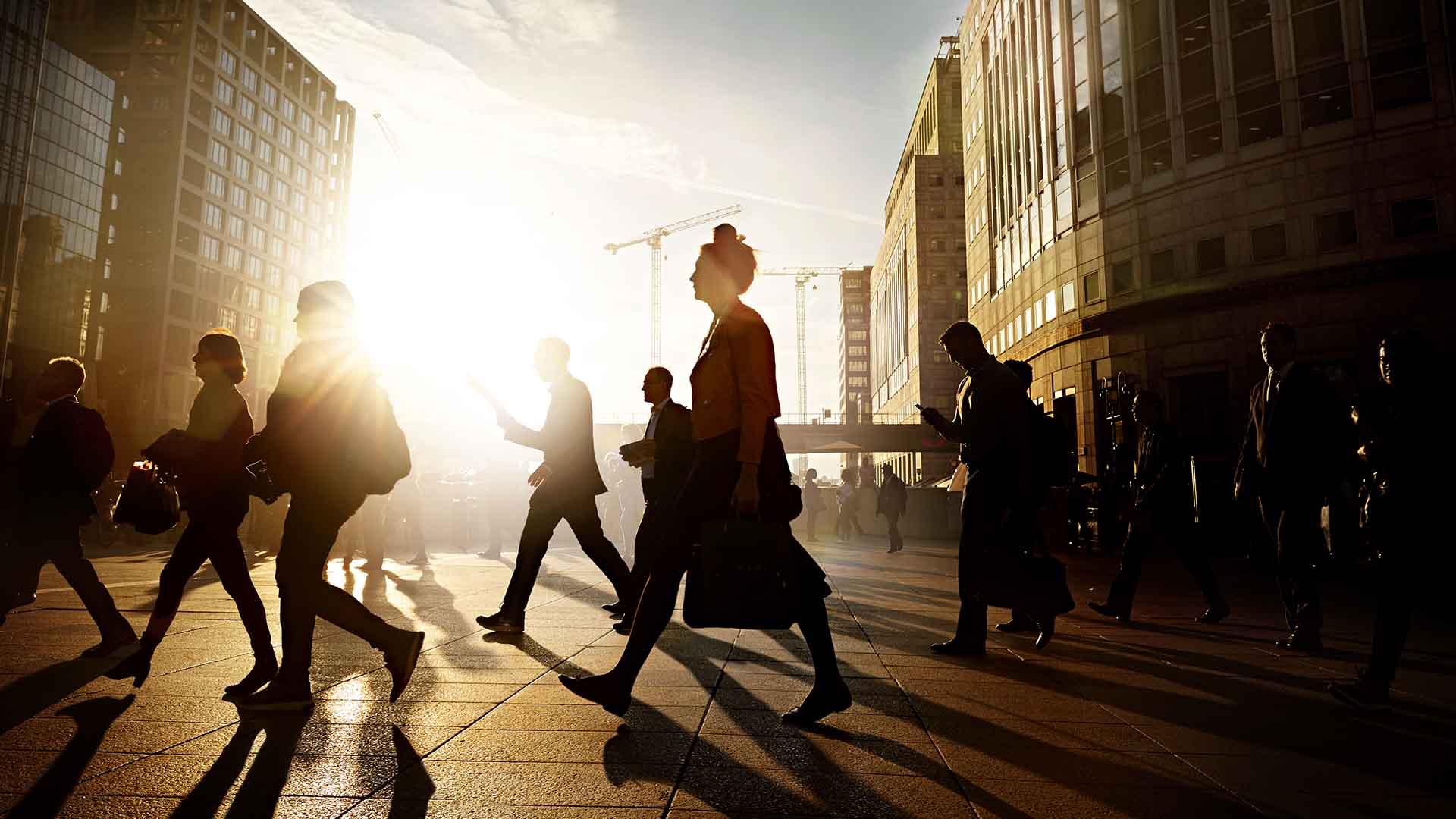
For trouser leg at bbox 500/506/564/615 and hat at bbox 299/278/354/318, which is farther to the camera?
trouser leg at bbox 500/506/564/615

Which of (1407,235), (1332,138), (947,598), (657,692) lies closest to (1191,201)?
(1332,138)

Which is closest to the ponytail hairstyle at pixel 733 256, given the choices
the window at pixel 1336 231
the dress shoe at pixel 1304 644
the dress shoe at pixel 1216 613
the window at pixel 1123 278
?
the dress shoe at pixel 1304 644

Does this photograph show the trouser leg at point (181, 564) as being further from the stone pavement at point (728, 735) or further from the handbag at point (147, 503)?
the handbag at point (147, 503)

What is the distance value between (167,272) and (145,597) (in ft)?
268

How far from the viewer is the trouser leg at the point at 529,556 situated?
19.5 feet

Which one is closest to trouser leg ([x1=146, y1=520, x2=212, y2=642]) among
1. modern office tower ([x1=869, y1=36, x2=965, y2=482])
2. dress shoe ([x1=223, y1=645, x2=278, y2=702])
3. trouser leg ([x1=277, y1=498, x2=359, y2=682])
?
dress shoe ([x1=223, y1=645, x2=278, y2=702])

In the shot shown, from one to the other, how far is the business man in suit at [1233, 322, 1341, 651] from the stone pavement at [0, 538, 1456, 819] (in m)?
0.36

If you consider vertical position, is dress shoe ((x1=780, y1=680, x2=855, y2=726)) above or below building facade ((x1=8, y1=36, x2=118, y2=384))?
below

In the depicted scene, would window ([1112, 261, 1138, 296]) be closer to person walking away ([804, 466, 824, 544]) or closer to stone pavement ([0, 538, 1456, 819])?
person walking away ([804, 466, 824, 544])

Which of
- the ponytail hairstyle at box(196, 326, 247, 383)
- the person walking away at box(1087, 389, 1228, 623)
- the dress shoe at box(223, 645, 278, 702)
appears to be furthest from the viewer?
the person walking away at box(1087, 389, 1228, 623)

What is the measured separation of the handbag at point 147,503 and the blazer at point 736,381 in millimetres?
3397

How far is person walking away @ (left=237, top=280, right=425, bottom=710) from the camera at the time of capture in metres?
3.77

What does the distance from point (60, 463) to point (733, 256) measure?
4091 mm

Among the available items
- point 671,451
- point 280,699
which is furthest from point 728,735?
point 671,451
